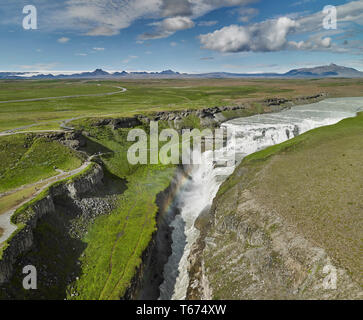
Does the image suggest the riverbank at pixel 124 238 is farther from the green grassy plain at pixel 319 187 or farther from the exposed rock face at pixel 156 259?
the green grassy plain at pixel 319 187

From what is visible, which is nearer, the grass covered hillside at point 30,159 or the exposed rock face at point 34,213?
the exposed rock face at point 34,213

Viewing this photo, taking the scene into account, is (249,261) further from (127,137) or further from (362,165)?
(127,137)

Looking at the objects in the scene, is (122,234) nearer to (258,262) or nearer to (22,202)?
(22,202)

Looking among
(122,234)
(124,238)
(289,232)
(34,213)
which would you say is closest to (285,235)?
(289,232)

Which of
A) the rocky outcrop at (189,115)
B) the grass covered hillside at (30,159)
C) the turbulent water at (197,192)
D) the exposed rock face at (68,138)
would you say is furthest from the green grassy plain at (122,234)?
the rocky outcrop at (189,115)

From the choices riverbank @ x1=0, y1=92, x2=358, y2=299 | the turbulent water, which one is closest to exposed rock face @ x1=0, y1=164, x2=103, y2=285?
riverbank @ x1=0, y1=92, x2=358, y2=299

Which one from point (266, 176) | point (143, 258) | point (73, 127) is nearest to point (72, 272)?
point (143, 258)

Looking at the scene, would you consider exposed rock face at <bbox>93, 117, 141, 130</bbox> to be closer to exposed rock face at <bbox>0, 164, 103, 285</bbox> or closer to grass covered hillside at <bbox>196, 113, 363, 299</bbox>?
exposed rock face at <bbox>0, 164, 103, 285</bbox>
